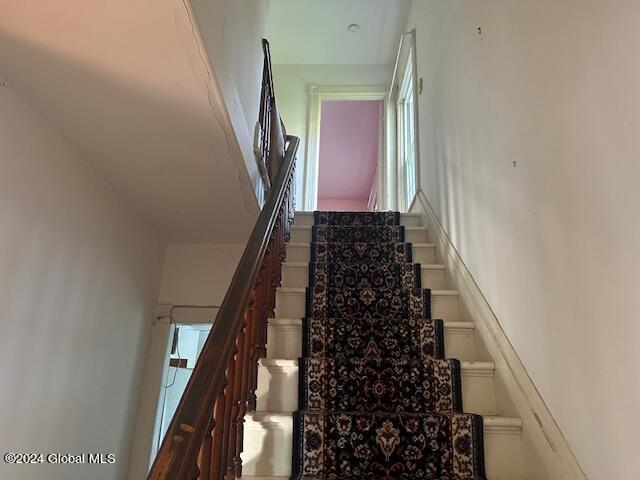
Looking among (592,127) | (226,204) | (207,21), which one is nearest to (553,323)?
(592,127)

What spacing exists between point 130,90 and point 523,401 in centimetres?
185

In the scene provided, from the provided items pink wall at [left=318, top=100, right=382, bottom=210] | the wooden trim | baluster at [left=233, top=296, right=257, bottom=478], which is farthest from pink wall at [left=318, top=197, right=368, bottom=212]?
baluster at [left=233, top=296, right=257, bottom=478]

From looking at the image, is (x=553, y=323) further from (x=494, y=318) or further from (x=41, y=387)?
(x=41, y=387)

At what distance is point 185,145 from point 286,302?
0.96 m

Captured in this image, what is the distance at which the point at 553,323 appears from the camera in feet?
4.38

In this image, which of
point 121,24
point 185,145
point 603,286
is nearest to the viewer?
point 603,286

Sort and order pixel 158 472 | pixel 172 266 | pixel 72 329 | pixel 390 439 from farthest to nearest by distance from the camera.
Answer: pixel 172 266 → pixel 72 329 → pixel 390 439 → pixel 158 472

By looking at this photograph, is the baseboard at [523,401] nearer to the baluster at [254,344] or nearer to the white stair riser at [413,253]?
the white stair riser at [413,253]

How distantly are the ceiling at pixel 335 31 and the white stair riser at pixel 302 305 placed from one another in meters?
3.43

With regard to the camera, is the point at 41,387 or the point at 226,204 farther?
the point at 226,204

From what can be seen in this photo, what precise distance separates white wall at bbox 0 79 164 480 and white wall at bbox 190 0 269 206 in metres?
0.83

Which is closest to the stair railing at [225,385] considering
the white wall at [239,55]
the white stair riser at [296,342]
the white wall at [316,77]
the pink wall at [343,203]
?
the white stair riser at [296,342]

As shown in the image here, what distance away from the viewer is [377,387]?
1808mm

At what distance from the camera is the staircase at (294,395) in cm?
152
